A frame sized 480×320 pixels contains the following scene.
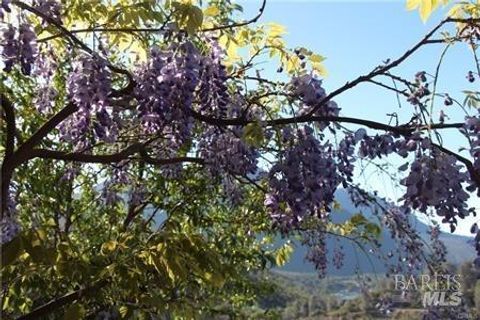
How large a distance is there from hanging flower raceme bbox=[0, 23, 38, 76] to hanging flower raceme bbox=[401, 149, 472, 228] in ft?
6.04

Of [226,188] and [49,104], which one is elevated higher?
[49,104]

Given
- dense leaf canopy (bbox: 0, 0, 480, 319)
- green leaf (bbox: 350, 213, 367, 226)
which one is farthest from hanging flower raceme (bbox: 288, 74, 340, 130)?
green leaf (bbox: 350, 213, 367, 226)

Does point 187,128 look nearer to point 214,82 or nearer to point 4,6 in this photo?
point 214,82

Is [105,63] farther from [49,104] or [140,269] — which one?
[49,104]

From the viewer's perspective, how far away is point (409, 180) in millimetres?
2748

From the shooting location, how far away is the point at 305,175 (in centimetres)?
328

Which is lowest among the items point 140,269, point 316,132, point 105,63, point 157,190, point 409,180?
point 140,269

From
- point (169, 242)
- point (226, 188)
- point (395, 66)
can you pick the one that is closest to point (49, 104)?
point (226, 188)

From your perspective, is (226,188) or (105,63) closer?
(105,63)

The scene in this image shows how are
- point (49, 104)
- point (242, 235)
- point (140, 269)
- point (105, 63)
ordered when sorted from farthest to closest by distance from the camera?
point (242, 235)
point (49, 104)
point (140, 269)
point (105, 63)

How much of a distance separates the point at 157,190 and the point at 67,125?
365cm

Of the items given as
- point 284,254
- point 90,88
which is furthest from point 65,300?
Answer: point 284,254

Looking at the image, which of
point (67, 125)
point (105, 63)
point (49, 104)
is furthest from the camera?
point (49, 104)

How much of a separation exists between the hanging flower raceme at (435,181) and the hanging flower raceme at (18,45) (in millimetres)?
1842
